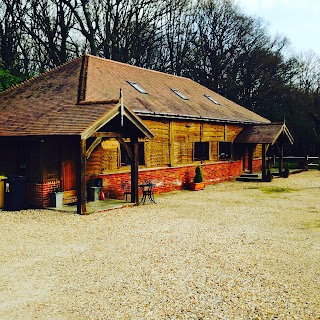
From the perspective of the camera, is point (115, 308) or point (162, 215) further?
point (162, 215)

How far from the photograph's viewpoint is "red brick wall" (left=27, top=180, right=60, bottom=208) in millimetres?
13133

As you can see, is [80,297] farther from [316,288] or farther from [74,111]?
[74,111]

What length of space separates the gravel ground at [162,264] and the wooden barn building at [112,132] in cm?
208

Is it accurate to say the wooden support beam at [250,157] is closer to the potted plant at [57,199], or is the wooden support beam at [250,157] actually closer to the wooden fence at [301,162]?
the wooden fence at [301,162]

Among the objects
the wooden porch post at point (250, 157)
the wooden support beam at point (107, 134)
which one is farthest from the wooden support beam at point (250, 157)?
the wooden support beam at point (107, 134)

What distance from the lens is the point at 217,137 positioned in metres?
21.7

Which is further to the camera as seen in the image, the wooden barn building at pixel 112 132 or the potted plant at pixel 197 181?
the potted plant at pixel 197 181

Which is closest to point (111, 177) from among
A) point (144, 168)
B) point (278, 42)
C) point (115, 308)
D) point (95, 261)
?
point (144, 168)

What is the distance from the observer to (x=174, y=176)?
18234 millimetres

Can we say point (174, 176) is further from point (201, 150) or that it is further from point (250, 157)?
point (250, 157)

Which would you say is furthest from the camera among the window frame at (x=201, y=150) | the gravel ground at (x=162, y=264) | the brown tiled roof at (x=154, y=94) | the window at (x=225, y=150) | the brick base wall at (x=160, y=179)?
the window at (x=225, y=150)

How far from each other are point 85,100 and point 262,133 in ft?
40.5

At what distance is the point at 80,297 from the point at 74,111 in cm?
886

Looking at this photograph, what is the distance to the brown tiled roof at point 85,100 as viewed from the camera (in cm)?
1287
